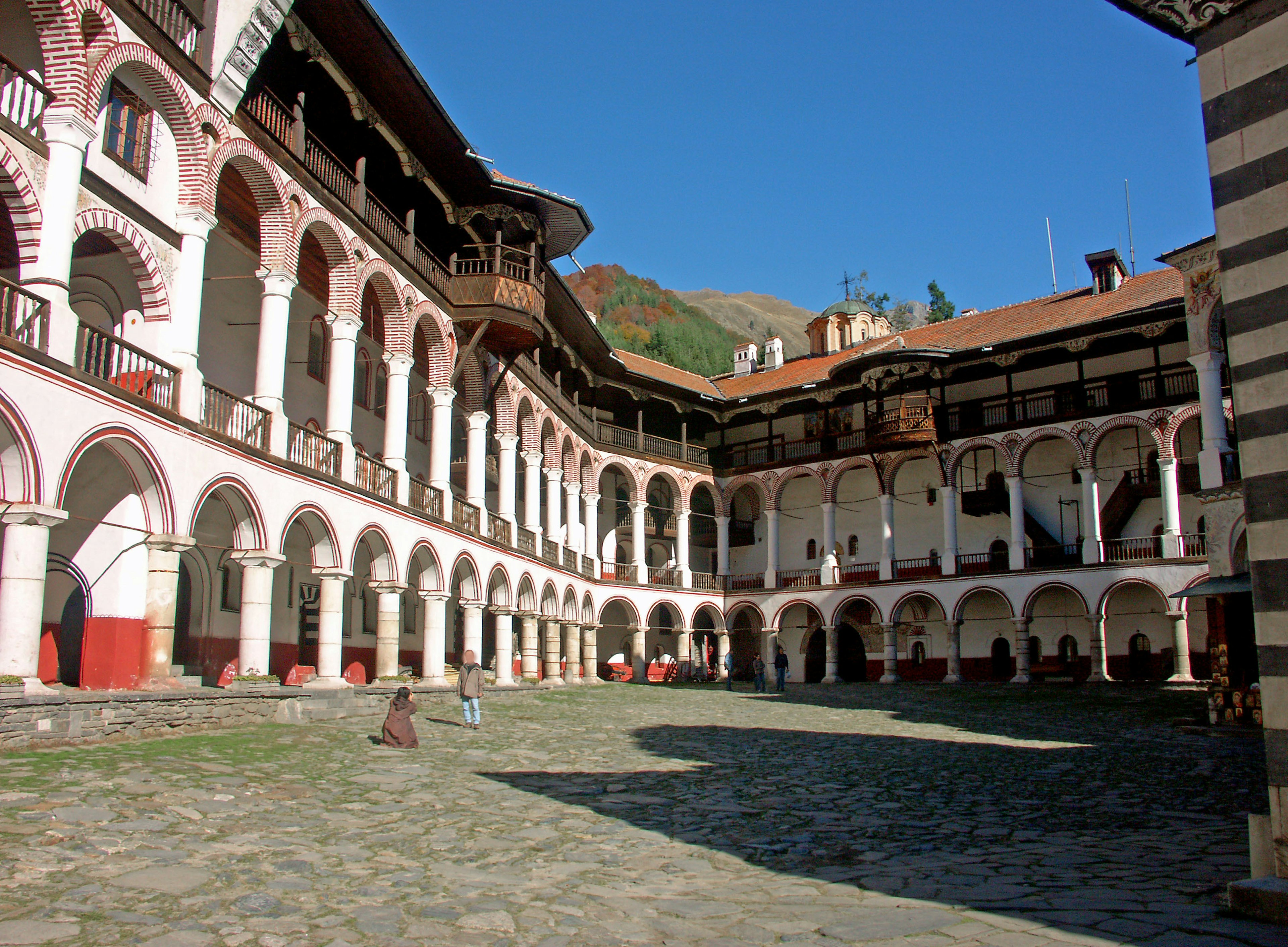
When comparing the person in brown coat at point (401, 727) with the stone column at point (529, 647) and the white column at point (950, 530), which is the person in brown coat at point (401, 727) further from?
the white column at point (950, 530)

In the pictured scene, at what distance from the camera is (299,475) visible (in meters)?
16.5

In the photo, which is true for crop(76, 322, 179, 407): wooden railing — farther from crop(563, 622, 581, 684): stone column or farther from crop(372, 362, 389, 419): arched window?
crop(563, 622, 581, 684): stone column

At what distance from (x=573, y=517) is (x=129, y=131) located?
21.8 m

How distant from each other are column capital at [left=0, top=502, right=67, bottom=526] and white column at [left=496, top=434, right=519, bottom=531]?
16.0 metres

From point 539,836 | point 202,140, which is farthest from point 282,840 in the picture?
point 202,140

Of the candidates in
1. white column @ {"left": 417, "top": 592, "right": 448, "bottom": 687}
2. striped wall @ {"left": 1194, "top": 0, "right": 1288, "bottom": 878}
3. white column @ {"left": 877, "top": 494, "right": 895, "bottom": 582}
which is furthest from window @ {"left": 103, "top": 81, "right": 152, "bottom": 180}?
white column @ {"left": 877, "top": 494, "right": 895, "bottom": 582}

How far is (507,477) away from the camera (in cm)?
2708

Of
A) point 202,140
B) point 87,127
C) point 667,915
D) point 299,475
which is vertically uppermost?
point 202,140

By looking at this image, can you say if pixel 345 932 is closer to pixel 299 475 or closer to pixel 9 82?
pixel 9 82

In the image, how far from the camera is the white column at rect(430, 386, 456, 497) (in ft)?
73.0

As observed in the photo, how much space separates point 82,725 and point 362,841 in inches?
212

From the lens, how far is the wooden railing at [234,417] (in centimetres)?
1436

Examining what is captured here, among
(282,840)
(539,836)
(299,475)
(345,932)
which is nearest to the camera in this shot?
(345,932)

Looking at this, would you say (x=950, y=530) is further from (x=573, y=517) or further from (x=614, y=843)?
(x=614, y=843)
